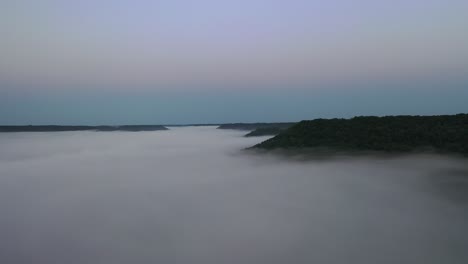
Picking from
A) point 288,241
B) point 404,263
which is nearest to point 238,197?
point 288,241

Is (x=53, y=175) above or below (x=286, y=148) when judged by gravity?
below

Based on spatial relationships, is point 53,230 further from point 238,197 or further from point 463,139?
point 463,139

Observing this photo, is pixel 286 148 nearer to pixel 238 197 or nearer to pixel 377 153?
pixel 377 153

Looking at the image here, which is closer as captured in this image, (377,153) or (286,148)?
(377,153)

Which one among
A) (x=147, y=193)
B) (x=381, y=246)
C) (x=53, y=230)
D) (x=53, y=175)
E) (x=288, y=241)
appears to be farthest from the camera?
(x=53, y=175)

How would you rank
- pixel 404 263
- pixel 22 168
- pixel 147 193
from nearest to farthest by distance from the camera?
pixel 404 263 < pixel 147 193 < pixel 22 168

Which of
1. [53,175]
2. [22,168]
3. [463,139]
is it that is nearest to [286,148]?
[463,139]
